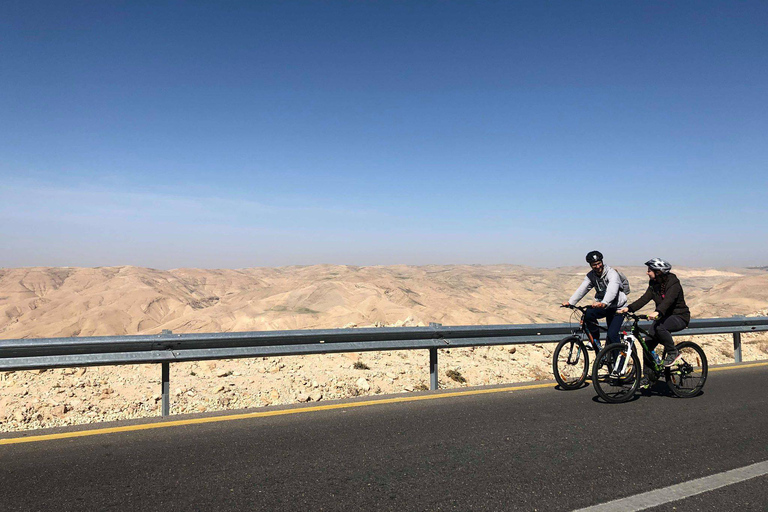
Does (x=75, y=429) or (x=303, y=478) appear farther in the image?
(x=75, y=429)

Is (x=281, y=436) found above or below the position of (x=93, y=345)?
below

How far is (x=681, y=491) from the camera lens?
11.7 ft

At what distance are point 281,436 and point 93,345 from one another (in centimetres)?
245

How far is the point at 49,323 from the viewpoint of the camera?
113 ft

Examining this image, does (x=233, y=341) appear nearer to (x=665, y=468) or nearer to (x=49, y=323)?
(x=665, y=468)

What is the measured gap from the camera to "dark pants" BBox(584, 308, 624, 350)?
275 inches

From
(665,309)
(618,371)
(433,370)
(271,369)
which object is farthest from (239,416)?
(665,309)

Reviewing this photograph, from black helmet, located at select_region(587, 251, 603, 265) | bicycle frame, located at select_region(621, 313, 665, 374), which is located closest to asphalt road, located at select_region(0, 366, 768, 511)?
bicycle frame, located at select_region(621, 313, 665, 374)

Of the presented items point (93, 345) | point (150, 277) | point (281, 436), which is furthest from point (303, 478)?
point (150, 277)

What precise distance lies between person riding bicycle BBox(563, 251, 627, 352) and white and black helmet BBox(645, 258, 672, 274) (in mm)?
489

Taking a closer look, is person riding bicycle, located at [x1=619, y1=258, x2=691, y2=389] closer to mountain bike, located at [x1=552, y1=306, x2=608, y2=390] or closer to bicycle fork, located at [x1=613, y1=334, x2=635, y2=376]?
bicycle fork, located at [x1=613, y1=334, x2=635, y2=376]

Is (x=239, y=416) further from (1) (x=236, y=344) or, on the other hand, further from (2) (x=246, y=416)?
(1) (x=236, y=344)

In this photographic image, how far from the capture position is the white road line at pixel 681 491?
3.29 m

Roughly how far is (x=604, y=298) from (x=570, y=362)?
103 centimetres
